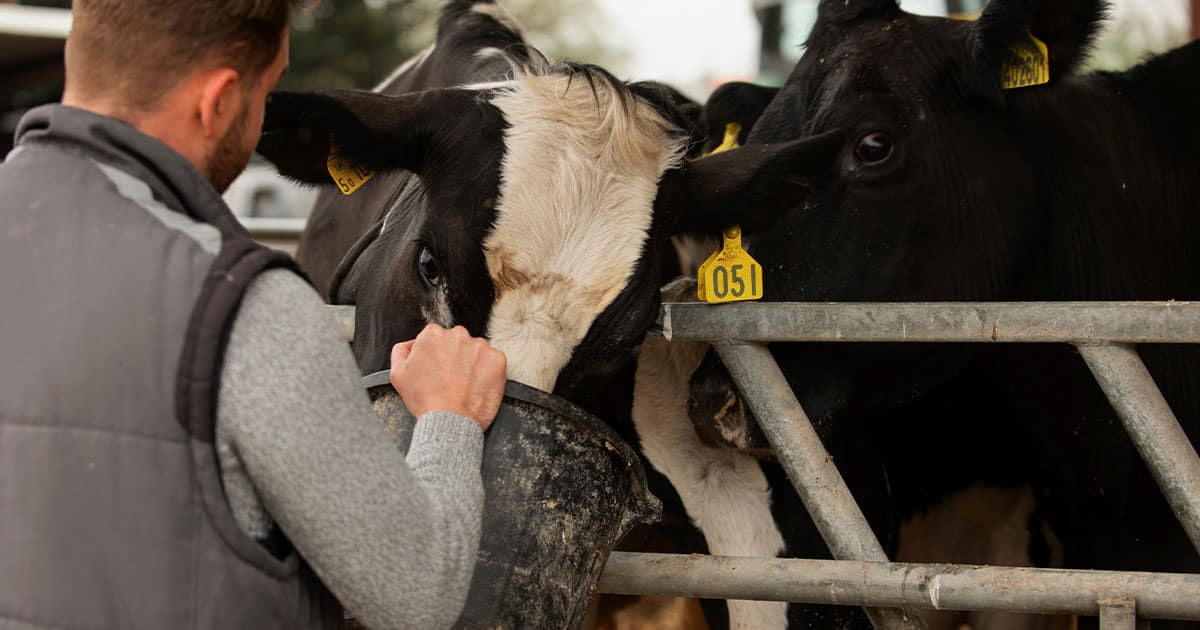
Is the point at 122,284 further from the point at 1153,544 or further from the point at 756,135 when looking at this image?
the point at 1153,544

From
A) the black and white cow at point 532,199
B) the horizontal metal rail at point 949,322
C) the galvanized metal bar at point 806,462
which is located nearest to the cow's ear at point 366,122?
the black and white cow at point 532,199

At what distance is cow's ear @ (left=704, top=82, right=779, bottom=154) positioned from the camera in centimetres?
392

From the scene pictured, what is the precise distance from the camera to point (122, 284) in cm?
143

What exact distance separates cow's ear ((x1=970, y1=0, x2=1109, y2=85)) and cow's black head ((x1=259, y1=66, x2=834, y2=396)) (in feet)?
1.67

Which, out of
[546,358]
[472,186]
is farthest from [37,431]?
[472,186]

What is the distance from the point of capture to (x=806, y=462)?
8.16 ft

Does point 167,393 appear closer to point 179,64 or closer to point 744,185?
point 179,64

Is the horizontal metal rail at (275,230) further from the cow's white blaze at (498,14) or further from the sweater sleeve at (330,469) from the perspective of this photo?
the sweater sleeve at (330,469)

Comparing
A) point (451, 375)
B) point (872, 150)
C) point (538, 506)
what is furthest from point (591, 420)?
point (872, 150)

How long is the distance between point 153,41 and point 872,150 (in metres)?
1.99

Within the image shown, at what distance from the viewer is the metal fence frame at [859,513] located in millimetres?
2213

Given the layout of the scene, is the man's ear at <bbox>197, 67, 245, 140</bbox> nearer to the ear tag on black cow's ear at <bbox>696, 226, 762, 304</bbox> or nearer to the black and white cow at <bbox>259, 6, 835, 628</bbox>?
the black and white cow at <bbox>259, 6, 835, 628</bbox>

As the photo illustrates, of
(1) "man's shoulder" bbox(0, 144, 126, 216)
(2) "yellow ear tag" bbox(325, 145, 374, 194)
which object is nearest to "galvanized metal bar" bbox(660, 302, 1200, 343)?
(2) "yellow ear tag" bbox(325, 145, 374, 194)

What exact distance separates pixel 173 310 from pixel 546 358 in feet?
3.33
